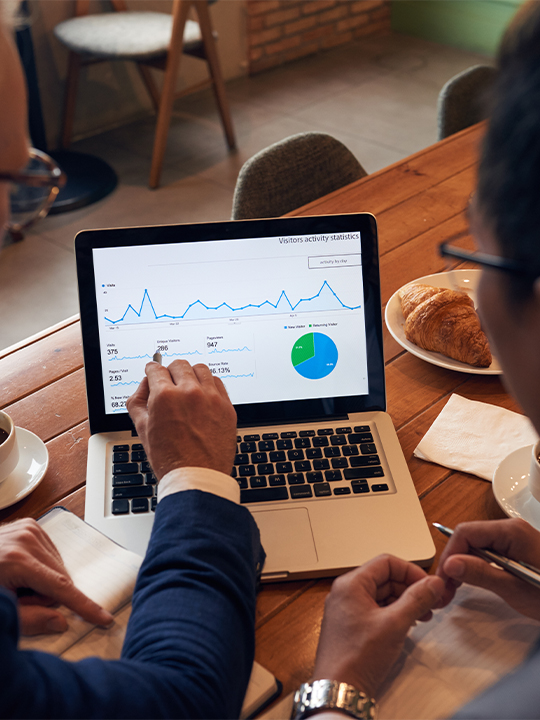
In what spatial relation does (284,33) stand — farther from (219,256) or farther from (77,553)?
(77,553)

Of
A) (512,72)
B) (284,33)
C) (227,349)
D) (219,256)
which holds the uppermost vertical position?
(512,72)

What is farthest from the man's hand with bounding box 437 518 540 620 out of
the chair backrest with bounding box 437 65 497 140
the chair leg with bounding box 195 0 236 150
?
the chair leg with bounding box 195 0 236 150

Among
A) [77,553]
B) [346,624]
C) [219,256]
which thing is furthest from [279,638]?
[219,256]

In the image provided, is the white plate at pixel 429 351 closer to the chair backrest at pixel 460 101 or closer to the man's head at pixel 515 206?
the man's head at pixel 515 206

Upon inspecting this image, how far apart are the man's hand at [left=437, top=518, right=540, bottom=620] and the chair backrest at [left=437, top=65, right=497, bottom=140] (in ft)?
4.86

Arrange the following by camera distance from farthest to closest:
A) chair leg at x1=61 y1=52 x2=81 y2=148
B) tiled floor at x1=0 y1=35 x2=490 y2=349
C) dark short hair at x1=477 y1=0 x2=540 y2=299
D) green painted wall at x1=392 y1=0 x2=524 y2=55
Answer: green painted wall at x1=392 y1=0 x2=524 y2=55 < chair leg at x1=61 y1=52 x2=81 y2=148 < tiled floor at x1=0 y1=35 x2=490 y2=349 < dark short hair at x1=477 y1=0 x2=540 y2=299

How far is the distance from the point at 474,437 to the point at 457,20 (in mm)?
5103

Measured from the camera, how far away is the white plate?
105 centimetres

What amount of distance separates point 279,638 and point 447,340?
22.4 inches

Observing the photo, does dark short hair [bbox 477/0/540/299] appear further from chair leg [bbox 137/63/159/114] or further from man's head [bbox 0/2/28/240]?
chair leg [bbox 137/63/159/114]

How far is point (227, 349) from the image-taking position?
3.03 feet

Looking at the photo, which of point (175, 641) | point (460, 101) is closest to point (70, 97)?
point (460, 101)

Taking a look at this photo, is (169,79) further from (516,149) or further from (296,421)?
(516,149)

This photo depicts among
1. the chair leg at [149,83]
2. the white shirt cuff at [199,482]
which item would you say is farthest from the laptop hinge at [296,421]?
the chair leg at [149,83]
